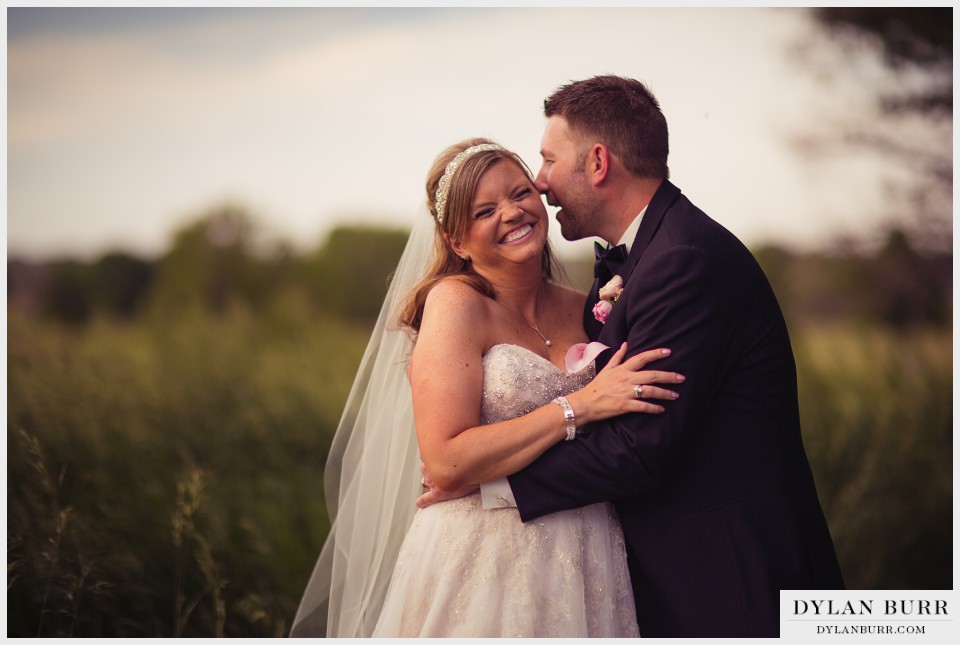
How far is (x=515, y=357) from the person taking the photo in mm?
2836

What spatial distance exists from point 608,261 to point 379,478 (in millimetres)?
1264

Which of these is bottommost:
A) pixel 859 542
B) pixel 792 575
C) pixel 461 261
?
pixel 859 542

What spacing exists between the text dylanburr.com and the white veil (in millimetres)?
1508

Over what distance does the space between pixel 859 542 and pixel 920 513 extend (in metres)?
0.68

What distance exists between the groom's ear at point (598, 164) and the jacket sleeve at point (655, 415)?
1.50 feet

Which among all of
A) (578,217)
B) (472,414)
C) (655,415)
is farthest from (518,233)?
(655,415)

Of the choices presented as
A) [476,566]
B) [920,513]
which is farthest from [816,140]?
[476,566]

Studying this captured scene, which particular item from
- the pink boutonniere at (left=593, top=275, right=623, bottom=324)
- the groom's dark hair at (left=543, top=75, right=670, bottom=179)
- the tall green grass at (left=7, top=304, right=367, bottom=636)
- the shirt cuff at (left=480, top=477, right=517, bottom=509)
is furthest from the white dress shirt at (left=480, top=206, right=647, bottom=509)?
the tall green grass at (left=7, top=304, right=367, bottom=636)

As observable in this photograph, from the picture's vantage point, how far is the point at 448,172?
3014 mm

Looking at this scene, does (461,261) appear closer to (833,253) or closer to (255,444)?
(255,444)

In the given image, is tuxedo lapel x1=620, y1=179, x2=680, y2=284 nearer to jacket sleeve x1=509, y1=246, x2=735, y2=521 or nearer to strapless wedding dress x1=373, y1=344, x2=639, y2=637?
jacket sleeve x1=509, y1=246, x2=735, y2=521

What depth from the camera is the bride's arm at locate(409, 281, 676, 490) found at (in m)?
2.61

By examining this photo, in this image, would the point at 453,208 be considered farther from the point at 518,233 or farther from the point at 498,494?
the point at 498,494

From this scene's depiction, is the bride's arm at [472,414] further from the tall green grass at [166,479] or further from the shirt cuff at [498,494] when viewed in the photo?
the tall green grass at [166,479]
